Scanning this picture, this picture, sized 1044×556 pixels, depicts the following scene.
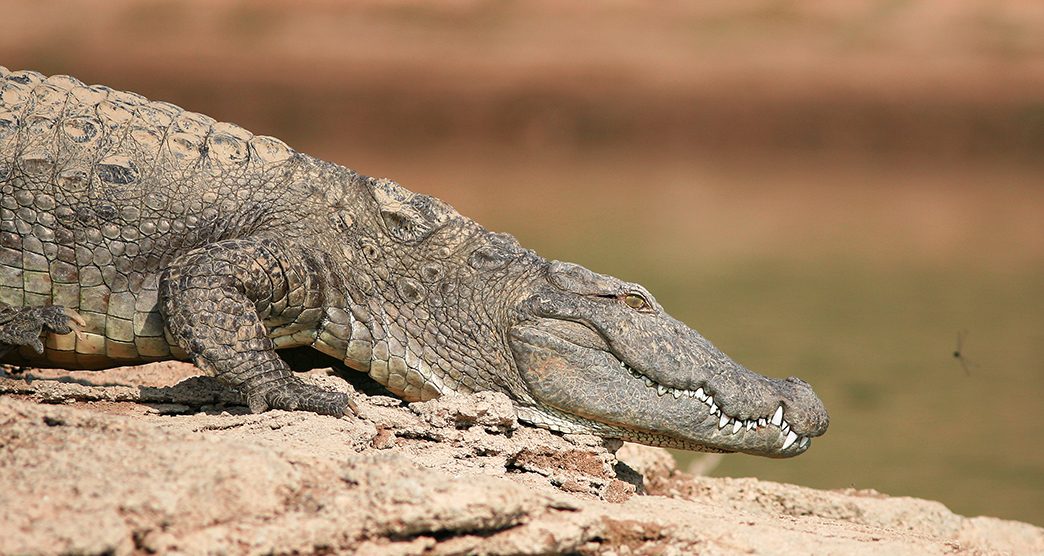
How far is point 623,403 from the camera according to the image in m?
4.32

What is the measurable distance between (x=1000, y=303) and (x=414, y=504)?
14.2 m

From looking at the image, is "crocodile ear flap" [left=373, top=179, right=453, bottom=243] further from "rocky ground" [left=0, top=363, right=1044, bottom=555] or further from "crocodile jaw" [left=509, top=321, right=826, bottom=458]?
"rocky ground" [left=0, top=363, right=1044, bottom=555]

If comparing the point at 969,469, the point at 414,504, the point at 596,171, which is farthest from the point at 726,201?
the point at 414,504

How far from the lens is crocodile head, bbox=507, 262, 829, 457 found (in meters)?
4.34

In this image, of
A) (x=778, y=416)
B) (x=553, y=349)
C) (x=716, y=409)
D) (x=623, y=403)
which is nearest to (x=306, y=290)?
(x=553, y=349)

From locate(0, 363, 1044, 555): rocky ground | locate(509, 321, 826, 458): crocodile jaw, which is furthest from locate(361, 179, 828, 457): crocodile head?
locate(0, 363, 1044, 555): rocky ground

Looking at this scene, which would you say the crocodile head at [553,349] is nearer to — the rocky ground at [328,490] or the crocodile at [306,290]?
the crocodile at [306,290]

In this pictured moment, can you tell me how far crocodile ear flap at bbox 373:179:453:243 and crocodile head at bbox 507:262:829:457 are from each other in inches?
19.7

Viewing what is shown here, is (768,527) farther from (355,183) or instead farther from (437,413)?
(355,183)

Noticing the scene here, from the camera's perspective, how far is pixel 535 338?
445cm

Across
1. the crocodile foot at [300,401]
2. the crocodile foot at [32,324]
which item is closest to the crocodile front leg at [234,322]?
the crocodile foot at [300,401]

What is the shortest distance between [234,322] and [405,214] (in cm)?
87

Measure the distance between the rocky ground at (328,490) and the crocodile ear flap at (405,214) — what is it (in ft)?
2.47

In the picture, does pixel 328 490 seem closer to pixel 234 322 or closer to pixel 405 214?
pixel 234 322
